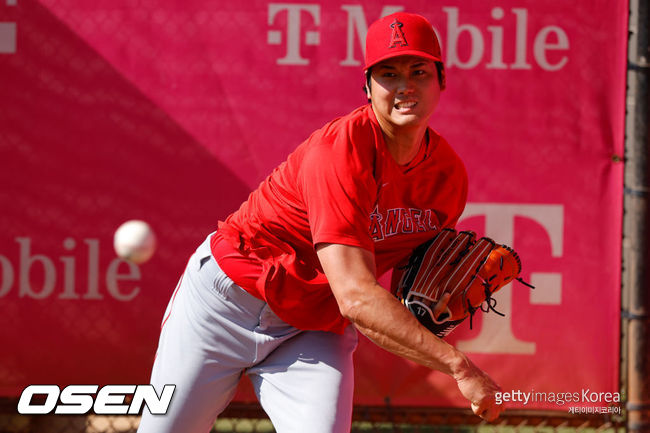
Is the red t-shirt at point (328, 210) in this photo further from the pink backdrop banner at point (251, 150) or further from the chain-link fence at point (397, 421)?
the chain-link fence at point (397, 421)

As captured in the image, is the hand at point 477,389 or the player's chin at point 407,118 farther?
the player's chin at point 407,118

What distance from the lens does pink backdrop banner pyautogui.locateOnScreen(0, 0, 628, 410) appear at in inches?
143

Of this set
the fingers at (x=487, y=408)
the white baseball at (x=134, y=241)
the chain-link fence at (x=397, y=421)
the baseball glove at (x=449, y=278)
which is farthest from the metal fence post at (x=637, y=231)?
the white baseball at (x=134, y=241)

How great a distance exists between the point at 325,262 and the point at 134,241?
5.91 ft

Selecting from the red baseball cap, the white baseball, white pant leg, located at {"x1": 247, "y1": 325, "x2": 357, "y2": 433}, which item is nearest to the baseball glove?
white pant leg, located at {"x1": 247, "y1": 325, "x2": 357, "y2": 433}

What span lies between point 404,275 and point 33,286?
198 cm

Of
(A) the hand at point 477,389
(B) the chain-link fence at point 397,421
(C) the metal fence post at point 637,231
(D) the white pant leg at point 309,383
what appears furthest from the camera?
(B) the chain-link fence at point 397,421

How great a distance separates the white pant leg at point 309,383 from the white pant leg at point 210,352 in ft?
0.18

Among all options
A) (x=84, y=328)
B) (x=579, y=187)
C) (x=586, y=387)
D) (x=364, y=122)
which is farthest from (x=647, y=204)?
(x=84, y=328)

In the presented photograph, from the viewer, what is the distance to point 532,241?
3.66 metres

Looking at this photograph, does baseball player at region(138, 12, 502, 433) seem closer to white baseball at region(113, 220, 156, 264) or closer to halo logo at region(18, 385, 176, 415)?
white baseball at region(113, 220, 156, 264)

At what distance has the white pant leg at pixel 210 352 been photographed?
7.98 feet

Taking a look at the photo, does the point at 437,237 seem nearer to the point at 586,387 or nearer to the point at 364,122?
the point at 364,122

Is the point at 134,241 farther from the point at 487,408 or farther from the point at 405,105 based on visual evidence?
the point at 487,408
